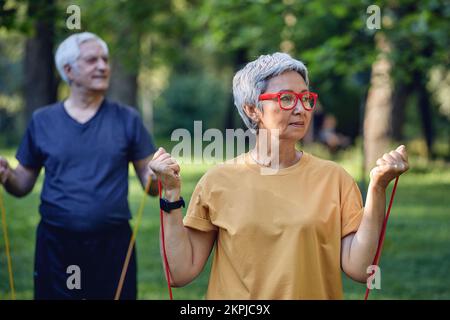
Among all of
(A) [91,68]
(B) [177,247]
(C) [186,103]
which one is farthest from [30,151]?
(C) [186,103]

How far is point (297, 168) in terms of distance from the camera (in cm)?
346

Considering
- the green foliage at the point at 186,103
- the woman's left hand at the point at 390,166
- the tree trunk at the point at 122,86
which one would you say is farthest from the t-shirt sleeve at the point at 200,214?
the green foliage at the point at 186,103

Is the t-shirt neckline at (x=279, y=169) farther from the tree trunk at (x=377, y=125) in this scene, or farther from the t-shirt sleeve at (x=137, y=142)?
the tree trunk at (x=377, y=125)

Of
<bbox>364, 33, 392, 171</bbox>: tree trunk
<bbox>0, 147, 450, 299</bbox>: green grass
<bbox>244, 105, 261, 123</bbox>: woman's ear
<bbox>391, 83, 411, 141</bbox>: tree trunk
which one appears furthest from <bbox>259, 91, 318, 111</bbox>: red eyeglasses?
<bbox>391, 83, 411, 141</bbox>: tree trunk

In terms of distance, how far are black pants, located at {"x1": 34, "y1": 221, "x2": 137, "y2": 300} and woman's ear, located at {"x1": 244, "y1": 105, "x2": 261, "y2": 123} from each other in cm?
206

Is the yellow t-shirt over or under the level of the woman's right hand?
under

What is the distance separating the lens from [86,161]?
211 inches

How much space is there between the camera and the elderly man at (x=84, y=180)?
536 centimetres

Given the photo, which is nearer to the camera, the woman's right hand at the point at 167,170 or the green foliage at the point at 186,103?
the woman's right hand at the point at 167,170

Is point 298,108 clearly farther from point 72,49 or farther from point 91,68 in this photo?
point 72,49

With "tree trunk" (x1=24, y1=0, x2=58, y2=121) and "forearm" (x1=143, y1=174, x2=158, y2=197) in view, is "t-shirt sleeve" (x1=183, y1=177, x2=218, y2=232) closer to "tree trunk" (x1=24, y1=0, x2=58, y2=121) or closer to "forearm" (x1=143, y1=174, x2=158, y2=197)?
"forearm" (x1=143, y1=174, x2=158, y2=197)

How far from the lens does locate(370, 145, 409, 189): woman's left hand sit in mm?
3180
